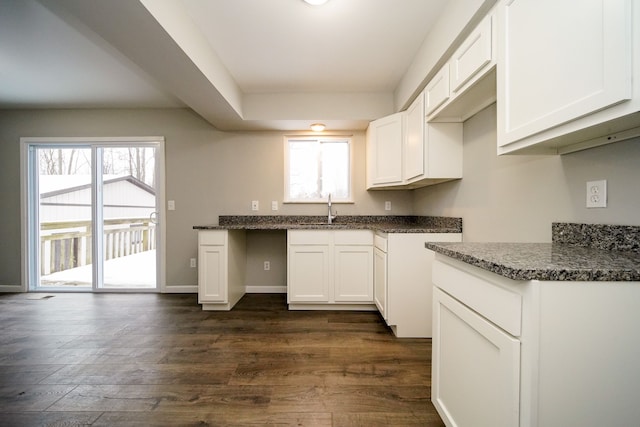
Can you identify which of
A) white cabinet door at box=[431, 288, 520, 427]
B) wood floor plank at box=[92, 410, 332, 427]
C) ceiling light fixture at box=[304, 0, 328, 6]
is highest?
ceiling light fixture at box=[304, 0, 328, 6]

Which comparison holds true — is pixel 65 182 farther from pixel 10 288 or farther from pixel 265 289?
pixel 265 289

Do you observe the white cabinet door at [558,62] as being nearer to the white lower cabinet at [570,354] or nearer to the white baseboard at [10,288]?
the white lower cabinet at [570,354]

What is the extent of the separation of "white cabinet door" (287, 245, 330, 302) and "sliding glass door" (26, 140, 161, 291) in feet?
6.31

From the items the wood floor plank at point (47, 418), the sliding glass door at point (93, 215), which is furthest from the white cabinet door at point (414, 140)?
the sliding glass door at point (93, 215)

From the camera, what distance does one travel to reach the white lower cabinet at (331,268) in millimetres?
2816

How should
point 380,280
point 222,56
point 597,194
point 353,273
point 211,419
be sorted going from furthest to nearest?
point 353,273 → point 380,280 → point 222,56 → point 211,419 → point 597,194

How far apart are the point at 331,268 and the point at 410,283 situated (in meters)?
0.86

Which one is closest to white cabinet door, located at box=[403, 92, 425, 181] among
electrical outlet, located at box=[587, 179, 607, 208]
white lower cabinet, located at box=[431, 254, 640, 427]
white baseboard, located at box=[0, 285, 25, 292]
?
electrical outlet, located at box=[587, 179, 607, 208]

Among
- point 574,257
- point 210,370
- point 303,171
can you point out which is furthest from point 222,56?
point 574,257

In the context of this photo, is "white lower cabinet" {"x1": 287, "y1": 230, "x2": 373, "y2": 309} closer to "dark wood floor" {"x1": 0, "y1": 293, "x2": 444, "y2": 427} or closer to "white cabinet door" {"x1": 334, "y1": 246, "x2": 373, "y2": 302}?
"white cabinet door" {"x1": 334, "y1": 246, "x2": 373, "y2": 302}

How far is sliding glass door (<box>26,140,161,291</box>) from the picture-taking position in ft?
11.7

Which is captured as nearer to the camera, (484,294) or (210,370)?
(484,294)

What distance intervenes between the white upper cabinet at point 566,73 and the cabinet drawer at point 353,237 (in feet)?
5.50

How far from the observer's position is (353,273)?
9.27 feet
